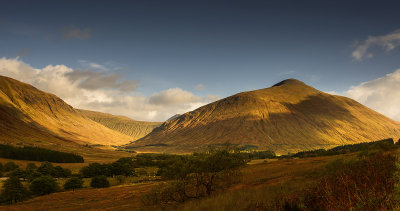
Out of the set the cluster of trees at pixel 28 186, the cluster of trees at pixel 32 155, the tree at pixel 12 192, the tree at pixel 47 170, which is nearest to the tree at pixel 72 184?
the cluster of trees at pixel 28 186

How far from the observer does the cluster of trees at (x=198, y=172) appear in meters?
25.2

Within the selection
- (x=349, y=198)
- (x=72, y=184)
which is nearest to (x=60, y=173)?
(x=72, y=184)

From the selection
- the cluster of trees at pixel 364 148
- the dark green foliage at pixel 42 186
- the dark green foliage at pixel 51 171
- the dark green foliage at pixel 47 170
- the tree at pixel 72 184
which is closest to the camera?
the cluster of trees at pixel 364 148

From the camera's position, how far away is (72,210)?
41.4 m

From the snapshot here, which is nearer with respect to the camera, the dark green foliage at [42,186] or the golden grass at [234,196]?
the golden grass at [234,196]

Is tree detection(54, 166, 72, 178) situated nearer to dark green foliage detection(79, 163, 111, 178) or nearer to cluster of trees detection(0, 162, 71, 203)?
cluster of trees detection(0, 162, 71, 203)

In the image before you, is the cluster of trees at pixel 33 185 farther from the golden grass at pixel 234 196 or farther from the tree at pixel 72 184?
the golden grass at pixel 234 196

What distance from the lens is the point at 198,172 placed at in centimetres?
2755

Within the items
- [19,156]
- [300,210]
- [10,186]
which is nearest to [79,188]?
[10,186]

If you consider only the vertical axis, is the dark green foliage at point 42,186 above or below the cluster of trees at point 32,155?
below

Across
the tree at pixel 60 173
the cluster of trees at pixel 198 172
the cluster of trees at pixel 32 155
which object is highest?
the cluster of trees at pixel 198 172

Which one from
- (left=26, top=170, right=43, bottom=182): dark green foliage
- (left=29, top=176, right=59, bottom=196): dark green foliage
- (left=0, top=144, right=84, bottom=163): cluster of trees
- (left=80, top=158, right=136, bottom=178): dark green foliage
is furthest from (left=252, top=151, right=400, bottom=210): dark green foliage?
(left=0, top=144, right=84, bottom=163): cluster of trees

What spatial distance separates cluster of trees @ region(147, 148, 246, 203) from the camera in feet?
82.6

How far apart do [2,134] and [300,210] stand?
852 feet
